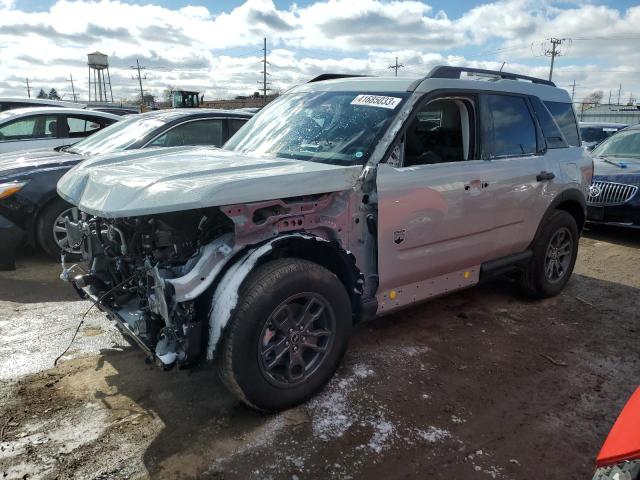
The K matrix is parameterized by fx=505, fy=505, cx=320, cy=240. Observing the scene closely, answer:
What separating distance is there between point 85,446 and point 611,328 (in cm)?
417

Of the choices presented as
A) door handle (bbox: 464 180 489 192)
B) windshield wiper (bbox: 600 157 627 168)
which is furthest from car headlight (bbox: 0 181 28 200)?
windshield wiper (bbox: 600 157 627 168)

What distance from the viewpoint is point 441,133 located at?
14.0 ft

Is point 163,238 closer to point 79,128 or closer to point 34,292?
point 34,292

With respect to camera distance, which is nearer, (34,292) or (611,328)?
(611,328)

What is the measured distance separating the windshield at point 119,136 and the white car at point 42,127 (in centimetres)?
143

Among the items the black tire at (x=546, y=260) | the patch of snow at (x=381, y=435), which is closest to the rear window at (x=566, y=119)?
the black tire at (x=546, y=260)

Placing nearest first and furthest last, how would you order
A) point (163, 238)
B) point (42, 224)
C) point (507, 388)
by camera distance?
1. point (163, 238)
2. point (507, 388)
3. point (42, 224)

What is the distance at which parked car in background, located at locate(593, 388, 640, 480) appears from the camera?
145 cm

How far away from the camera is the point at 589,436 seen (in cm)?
286

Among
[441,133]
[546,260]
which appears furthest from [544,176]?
[441,133]

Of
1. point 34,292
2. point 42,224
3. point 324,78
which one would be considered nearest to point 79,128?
point 42,224

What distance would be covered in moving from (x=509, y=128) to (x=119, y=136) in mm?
4629

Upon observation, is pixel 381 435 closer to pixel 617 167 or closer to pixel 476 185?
pixel 476 185

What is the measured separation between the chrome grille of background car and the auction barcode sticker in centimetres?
501
